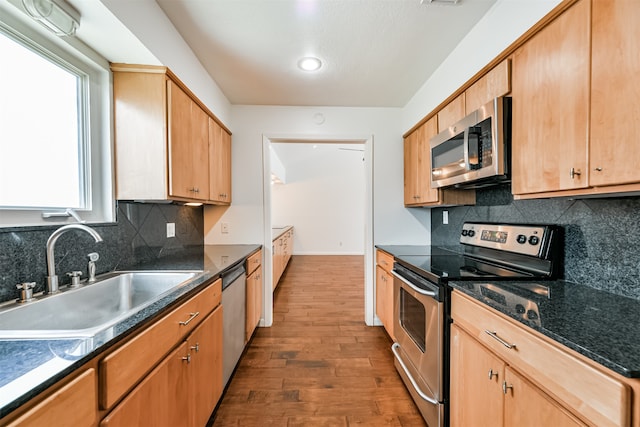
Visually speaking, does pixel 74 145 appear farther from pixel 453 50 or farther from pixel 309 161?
pixel 309 161

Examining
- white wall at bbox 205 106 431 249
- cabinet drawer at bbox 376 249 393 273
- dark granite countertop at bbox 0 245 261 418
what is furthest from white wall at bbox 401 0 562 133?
dark granite countertop at bbox 0 245 261 418

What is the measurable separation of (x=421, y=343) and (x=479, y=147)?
121cm

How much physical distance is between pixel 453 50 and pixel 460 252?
1.55 metres

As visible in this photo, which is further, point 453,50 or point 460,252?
point 460,252

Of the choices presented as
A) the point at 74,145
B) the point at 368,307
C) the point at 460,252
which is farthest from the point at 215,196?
the point at 460,252

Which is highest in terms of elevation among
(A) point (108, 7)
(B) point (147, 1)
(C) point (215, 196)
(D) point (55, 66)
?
(B) point (147, 1)

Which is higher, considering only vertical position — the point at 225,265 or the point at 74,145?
the point at 74,145

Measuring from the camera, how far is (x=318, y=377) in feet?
6.37

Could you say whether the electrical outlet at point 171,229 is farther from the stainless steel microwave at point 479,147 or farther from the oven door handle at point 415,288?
the stainless steel microwave at point 479,147

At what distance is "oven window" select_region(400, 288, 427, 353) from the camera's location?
1590 mm

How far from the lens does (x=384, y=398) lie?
174 cm

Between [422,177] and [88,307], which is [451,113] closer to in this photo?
[422,177]

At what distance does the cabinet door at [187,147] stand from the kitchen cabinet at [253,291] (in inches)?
29.9

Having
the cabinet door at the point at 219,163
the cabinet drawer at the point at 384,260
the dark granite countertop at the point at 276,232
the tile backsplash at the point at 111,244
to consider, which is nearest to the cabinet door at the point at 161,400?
the tile backsplash at the point at 111,244
